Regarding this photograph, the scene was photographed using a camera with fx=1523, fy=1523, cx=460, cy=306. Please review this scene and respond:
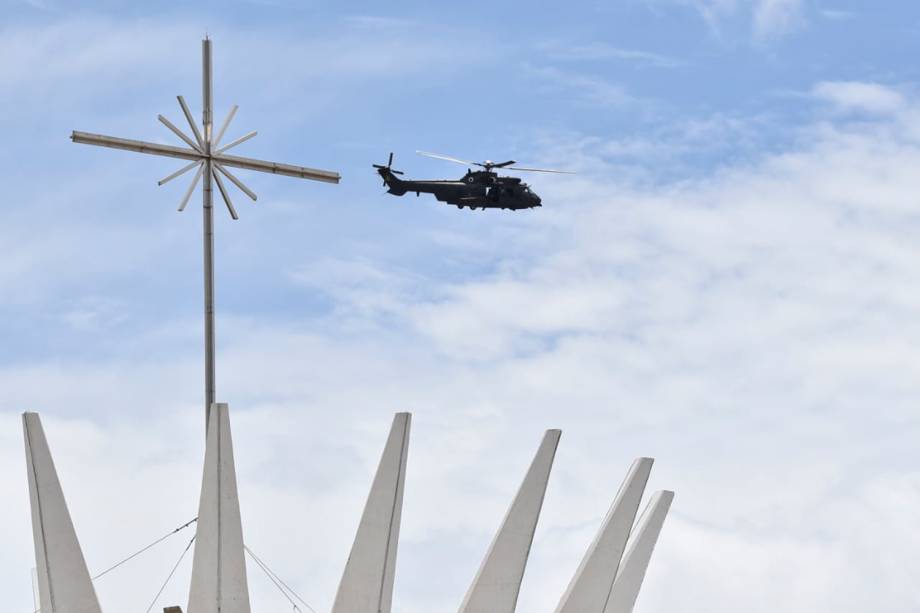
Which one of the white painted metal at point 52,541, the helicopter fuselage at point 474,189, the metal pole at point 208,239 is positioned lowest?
the white painted metal at point 52,541

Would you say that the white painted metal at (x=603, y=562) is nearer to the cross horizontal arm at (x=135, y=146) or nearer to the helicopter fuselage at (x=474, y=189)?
the cross horizontal arm at (x=135, y=146)

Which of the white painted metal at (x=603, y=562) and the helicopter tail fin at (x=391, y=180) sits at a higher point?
the helicopter tail fin at (x=391, y=180)

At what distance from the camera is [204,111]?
1495 inches

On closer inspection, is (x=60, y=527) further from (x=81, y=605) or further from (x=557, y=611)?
(x=557, y=611)

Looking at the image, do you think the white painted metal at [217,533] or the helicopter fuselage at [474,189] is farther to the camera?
the helicopter fuselage at [474,189]

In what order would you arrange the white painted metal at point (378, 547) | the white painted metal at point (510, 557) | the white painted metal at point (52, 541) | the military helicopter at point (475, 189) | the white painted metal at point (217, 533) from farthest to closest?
the military helicopter at point (475, 189)
the white painted metal at point (510, 557)
the white painted metal at point (378, 547)
the white painted metal at point (217, 533)
the white painted metal at point (52, 541)

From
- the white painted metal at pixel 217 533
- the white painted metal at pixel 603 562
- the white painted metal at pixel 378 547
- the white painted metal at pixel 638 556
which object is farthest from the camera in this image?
the white painted metal at pixel 638 556

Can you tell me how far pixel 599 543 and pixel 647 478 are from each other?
219cm

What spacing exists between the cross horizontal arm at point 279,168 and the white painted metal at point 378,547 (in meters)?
8.04

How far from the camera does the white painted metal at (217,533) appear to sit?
3231cm

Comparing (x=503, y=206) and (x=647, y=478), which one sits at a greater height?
(x=503, y=206)

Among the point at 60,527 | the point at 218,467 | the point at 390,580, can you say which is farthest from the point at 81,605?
the point at 390,580

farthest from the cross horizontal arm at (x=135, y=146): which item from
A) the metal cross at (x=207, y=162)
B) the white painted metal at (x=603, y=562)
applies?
the white painted metal at (x=603, y=562)

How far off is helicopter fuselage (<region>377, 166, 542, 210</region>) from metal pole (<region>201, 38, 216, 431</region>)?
103ft
